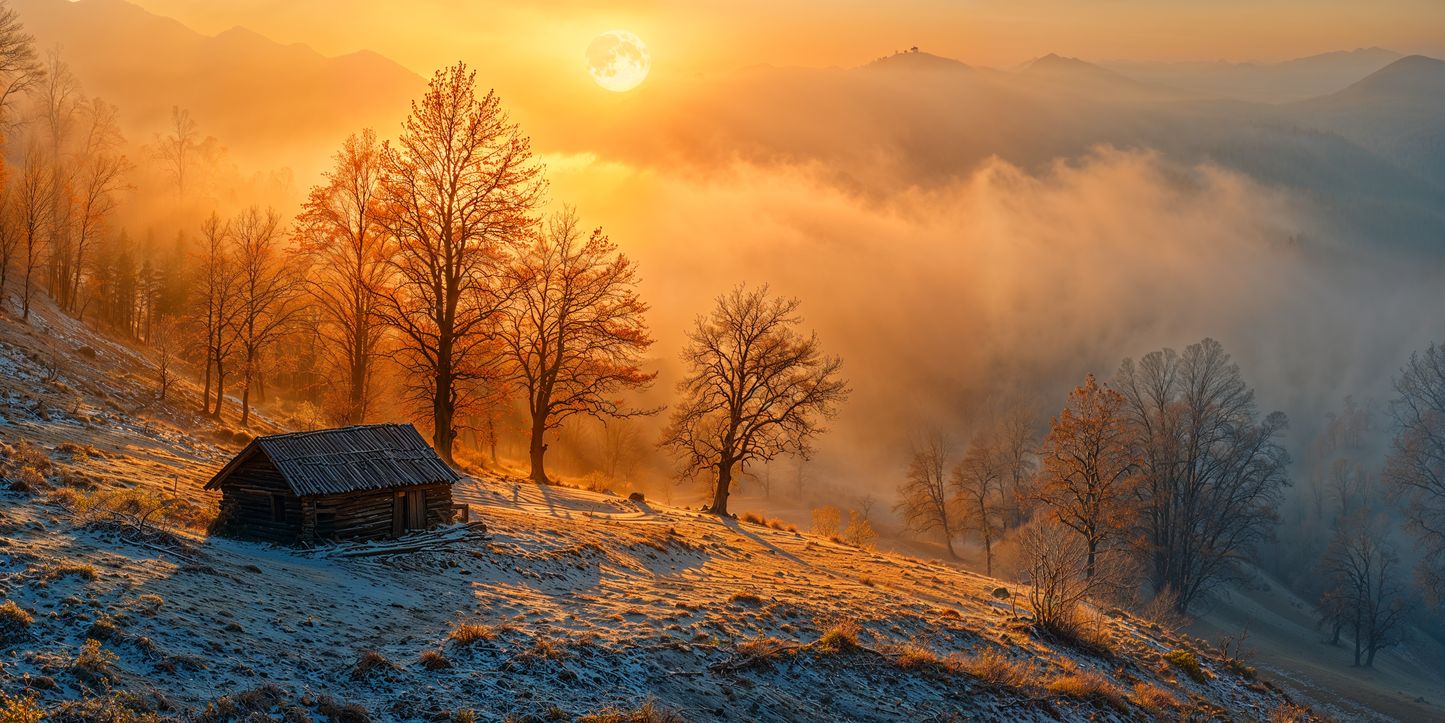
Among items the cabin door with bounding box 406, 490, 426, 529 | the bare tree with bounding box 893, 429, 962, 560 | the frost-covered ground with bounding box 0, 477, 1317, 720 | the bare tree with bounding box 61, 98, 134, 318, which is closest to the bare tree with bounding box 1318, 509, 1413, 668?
the bare tree with bounding box 893, 429, 962, 560

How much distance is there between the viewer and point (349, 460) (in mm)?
17781

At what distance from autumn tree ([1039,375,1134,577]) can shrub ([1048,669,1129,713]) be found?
Result: 20.2m

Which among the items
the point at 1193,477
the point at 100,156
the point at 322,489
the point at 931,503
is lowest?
the point at 931,503

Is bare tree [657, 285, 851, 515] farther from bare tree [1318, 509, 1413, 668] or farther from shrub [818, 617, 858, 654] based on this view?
bare tree [1318, 509, 1413, 668]

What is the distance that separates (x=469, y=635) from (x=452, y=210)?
19.9 metres

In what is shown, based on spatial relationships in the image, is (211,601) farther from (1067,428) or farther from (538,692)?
(1067,428)

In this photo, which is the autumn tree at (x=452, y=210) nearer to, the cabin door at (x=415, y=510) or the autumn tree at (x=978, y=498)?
the cabin door at (x=415, y=510)

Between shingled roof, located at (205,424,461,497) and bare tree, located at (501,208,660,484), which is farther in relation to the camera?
bare tree, located at (501,208,660,484)

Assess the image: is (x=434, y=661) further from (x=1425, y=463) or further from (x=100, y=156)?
(x=100, y=156)

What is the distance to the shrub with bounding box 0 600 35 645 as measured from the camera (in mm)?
8883

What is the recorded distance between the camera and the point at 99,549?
1237 cm

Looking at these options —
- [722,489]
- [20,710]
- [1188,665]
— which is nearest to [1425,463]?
[1188,665]

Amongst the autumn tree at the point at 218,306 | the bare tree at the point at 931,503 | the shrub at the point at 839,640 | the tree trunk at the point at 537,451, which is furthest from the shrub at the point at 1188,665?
the bare tree at the point at 931,503

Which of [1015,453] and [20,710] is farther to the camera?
[1015,453]
